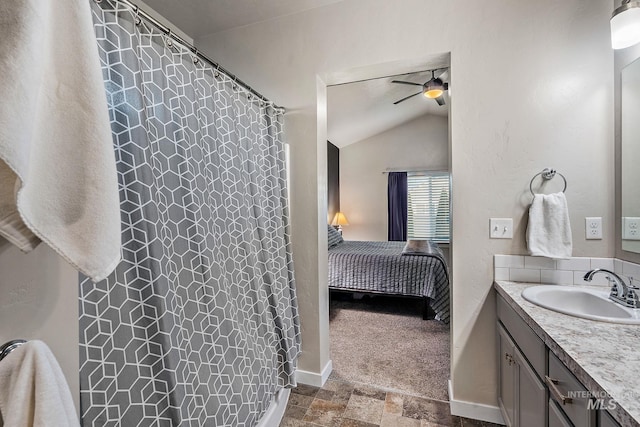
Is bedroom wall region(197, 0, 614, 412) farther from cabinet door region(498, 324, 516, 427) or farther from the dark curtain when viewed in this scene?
the dark curtain

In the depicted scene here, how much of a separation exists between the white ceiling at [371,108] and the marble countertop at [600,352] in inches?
87.4

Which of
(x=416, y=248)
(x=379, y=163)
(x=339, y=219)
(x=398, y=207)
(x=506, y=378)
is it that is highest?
(x=379, y=163)

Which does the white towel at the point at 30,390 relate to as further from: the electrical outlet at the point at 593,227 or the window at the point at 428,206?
the window at the point at 428,206

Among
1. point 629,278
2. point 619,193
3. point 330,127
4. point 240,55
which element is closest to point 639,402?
point 629,278

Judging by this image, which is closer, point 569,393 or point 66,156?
point 66,156

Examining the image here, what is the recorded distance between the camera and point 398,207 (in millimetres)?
5758

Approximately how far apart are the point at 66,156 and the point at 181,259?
643 millimetres

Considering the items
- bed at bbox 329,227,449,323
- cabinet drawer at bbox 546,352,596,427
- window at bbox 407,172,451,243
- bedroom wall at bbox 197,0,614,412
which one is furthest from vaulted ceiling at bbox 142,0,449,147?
cabinet drawer at bbox 546,352,596,427

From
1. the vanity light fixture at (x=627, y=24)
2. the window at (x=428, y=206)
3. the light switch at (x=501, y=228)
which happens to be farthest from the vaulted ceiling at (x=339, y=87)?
the light switch at (x=501, y=228)

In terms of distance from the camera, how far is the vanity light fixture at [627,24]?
121 centimetres

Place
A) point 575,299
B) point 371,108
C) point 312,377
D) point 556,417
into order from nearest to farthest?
point 556,417
point 575,299
point 312,377
point 371,108

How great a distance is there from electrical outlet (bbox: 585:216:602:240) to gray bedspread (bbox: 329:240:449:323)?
170 cm

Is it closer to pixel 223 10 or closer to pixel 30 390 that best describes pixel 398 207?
pixel 223 10

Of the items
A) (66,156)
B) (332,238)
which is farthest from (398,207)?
(66,156)
